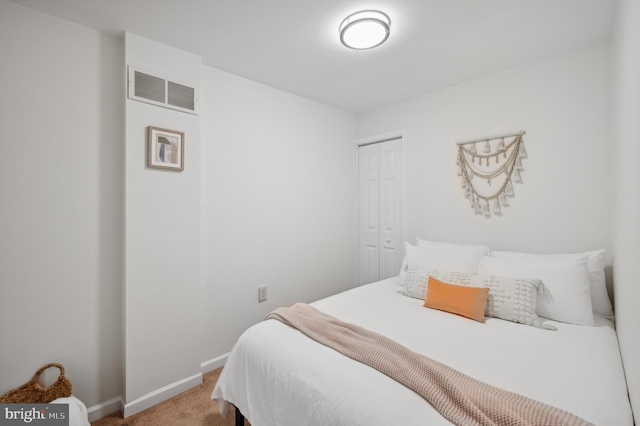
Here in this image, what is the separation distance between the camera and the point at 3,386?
5.25 ft

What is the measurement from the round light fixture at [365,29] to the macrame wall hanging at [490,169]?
1323mm

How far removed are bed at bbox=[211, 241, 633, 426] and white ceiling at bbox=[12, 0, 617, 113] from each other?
5.04ft

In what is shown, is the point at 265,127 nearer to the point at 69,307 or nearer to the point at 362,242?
the point at 362,242

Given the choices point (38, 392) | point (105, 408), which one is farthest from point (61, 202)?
point (105, 408)

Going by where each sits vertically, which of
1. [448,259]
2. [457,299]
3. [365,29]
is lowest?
[457,299]

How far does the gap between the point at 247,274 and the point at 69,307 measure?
4.01 ft

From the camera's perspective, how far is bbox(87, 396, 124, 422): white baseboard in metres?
1.85

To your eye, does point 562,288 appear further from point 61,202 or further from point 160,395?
point 61,202

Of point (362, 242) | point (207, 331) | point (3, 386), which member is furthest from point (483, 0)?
point (3, 386)

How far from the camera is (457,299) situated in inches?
73.2

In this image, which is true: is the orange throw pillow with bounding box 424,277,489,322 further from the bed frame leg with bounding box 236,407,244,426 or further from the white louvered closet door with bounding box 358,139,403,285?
the bed frame leg with bounding box 236,407,244,426

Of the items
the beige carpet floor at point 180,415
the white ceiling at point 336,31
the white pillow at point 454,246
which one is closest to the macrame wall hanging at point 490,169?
the white pillow at point 454,246

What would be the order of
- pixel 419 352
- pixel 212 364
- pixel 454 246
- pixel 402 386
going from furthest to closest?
1. pixel 454 246
2. pixel 212 364
3. pixel 419 352
4. pixel 402 386

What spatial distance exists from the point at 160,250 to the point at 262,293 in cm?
102
